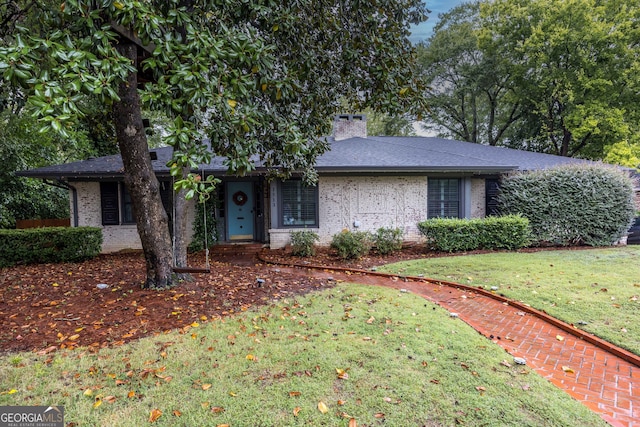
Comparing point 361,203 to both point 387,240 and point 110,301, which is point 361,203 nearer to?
point 387,240

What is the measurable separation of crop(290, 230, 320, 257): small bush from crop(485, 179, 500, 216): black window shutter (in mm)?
6228

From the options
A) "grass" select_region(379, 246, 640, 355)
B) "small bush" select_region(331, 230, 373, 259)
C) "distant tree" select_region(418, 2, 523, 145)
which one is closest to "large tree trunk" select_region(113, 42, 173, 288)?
"small bush" select_region(331, 230, 373, 259)

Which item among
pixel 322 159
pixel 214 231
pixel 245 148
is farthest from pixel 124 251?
pixel 245 148

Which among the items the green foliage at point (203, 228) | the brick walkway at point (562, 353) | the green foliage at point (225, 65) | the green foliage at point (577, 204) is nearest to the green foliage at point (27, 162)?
the green foliage at point (203, 228)

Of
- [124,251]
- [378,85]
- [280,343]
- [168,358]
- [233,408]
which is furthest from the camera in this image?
[124,251]

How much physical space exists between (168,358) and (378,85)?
15.8 ft

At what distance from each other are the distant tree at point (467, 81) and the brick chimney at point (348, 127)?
347 inches

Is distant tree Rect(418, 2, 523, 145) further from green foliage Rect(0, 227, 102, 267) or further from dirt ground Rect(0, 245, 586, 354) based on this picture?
green foliage Rect(0, 227, 102, 267)

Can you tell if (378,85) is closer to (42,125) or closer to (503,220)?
(42,125)

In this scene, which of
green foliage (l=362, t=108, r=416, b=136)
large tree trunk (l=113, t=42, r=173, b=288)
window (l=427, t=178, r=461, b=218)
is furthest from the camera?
green foliage (l=362, t=108, r=416, b=136)

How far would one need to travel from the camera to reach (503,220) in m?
9.66

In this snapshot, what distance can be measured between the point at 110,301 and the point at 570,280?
7.83 metres

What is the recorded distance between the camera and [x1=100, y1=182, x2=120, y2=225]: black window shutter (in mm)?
10359

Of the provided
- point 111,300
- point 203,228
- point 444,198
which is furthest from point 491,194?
point 111,300
